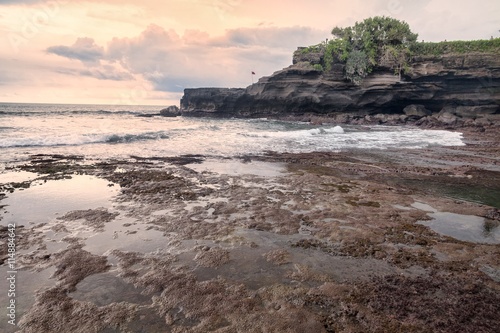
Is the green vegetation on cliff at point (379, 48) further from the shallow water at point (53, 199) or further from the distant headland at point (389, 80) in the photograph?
the shallow water at point (53, 199)

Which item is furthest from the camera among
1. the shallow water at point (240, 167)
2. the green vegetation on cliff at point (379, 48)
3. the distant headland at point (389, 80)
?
the green vegetation on cliff at point (379, 48)

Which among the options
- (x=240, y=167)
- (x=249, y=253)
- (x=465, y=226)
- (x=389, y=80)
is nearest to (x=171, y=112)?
(x=389, y=80)

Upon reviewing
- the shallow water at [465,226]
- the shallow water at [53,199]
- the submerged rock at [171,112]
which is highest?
the submerged rock at [171,112]

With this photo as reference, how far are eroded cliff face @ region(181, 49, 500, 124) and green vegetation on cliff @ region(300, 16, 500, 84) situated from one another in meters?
1.08

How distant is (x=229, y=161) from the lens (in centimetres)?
1510

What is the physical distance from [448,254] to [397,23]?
51143mm

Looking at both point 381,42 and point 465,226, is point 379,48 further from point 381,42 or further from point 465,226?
point 465,226

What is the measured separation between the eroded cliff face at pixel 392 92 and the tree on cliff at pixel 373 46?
1293 mm

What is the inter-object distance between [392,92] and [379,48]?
7634 millimetres

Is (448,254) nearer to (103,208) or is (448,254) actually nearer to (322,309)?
(322,309)

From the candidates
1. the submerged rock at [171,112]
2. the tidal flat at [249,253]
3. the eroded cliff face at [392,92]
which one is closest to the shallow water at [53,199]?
the tidal flat at [249,253]

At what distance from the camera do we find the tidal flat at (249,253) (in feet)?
12.6

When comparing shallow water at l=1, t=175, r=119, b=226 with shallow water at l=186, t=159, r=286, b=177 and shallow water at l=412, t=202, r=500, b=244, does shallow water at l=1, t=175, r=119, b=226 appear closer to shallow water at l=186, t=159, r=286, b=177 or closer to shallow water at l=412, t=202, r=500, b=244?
shallow water at l=186, t=159, r=286, b=177

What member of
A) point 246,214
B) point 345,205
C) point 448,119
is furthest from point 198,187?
point 448,119
